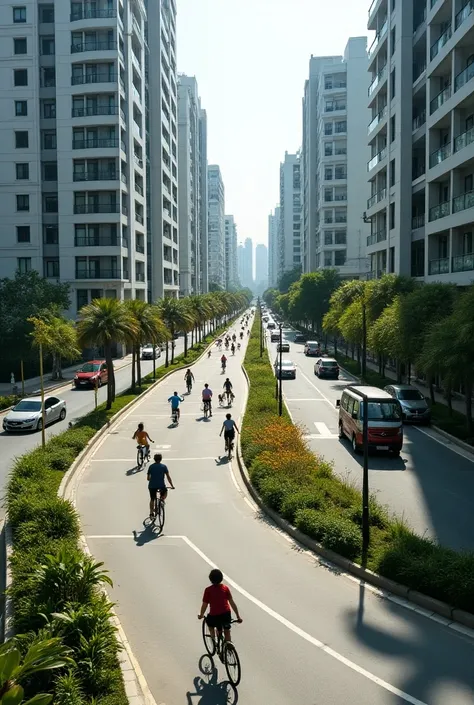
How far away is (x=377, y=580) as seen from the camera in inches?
458

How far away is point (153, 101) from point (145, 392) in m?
57.1

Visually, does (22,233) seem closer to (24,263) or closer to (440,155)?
(24,263)

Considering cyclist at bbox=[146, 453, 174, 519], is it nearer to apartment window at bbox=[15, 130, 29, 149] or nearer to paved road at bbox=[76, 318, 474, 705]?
Answer: paved road at bbox=[76, 318, 474, 705]

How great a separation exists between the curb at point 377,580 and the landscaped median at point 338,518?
0.10 m

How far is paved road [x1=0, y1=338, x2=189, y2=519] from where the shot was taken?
23.1 m

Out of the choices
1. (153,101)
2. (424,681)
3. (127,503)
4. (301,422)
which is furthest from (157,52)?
(424,681)

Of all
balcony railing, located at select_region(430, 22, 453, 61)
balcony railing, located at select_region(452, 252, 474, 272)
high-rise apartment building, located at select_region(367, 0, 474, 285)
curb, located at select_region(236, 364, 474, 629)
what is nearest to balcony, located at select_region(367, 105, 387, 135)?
high-rise apartment building, located at select_region(367, 0, 474, 285)

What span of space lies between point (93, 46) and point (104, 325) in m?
38.9

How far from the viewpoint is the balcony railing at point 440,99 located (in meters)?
37.0

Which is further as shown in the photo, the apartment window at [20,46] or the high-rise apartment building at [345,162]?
the high-rise apartment building at [345,162]

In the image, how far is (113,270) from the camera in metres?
59.0

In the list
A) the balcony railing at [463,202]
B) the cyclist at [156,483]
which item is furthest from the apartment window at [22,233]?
the cyclist at [156,483]

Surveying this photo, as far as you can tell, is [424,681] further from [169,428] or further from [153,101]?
[153,101]

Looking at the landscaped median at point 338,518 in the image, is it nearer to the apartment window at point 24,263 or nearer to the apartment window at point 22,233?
the apartment window at point 24,263
